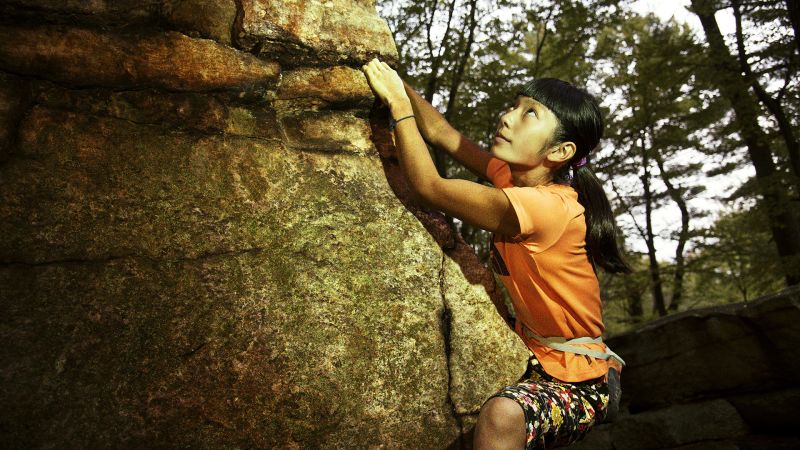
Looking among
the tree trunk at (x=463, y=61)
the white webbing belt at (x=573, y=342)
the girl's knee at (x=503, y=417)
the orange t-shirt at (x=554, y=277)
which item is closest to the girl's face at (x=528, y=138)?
the orange t-shirt at (x=554, y=277)

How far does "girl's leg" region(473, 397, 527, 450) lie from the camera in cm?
175

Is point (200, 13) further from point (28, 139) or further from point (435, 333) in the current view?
point (435, 333)

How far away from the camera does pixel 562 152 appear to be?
2338 millimetres

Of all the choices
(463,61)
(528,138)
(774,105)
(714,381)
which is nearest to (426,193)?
(528,138)

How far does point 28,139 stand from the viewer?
1800 millimetres

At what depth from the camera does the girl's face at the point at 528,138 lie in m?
2.30

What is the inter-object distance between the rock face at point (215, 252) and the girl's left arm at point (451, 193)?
0.26 meters

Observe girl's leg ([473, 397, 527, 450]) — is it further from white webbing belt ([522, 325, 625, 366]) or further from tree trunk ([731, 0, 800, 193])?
tree trunk ([731, 0, 800, 193])

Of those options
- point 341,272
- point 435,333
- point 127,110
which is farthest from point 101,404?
point 435,333

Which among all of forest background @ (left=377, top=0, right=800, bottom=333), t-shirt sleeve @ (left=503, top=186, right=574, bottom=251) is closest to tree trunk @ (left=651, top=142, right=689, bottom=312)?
forest background @ (left=377, top=0, right=800, bottom=333)

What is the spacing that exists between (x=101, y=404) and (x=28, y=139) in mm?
945

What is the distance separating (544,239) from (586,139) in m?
0.58

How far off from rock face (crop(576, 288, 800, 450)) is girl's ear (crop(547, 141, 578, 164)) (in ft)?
11.1

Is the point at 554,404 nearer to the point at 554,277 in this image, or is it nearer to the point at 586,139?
the point at 554,277
